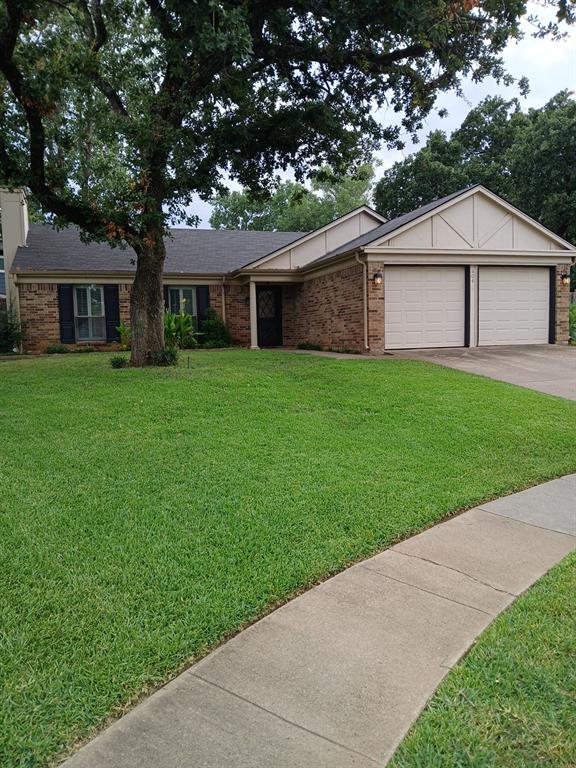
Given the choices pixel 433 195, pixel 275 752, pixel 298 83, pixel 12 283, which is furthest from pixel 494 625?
pixel 433 195

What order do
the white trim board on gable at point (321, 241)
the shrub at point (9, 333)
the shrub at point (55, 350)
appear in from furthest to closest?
the white trim board on gable at point (321, 241) < the shrub at point (55, 350) < the shrub at point (9, 333)

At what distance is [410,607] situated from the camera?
278 cm

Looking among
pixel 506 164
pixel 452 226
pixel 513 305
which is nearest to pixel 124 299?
pixel 452 226

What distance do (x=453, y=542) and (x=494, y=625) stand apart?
1013 millimetres

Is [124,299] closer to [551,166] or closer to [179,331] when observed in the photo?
[179,331]

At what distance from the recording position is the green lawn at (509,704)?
6.02 ft

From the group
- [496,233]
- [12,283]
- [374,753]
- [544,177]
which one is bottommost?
[374,753]

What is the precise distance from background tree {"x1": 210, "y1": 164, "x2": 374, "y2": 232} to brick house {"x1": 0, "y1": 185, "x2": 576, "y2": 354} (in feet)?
70.5

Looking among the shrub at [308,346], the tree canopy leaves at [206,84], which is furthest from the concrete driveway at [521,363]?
the tree canopy leaves at [206,84]

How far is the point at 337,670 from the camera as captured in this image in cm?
228

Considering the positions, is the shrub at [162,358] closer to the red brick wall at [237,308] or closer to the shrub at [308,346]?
the shrub at [308,346]

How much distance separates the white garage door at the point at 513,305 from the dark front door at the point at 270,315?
7.08m

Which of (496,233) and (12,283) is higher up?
(496,233)

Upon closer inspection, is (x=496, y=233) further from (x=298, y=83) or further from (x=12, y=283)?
(x=12, y=283)
